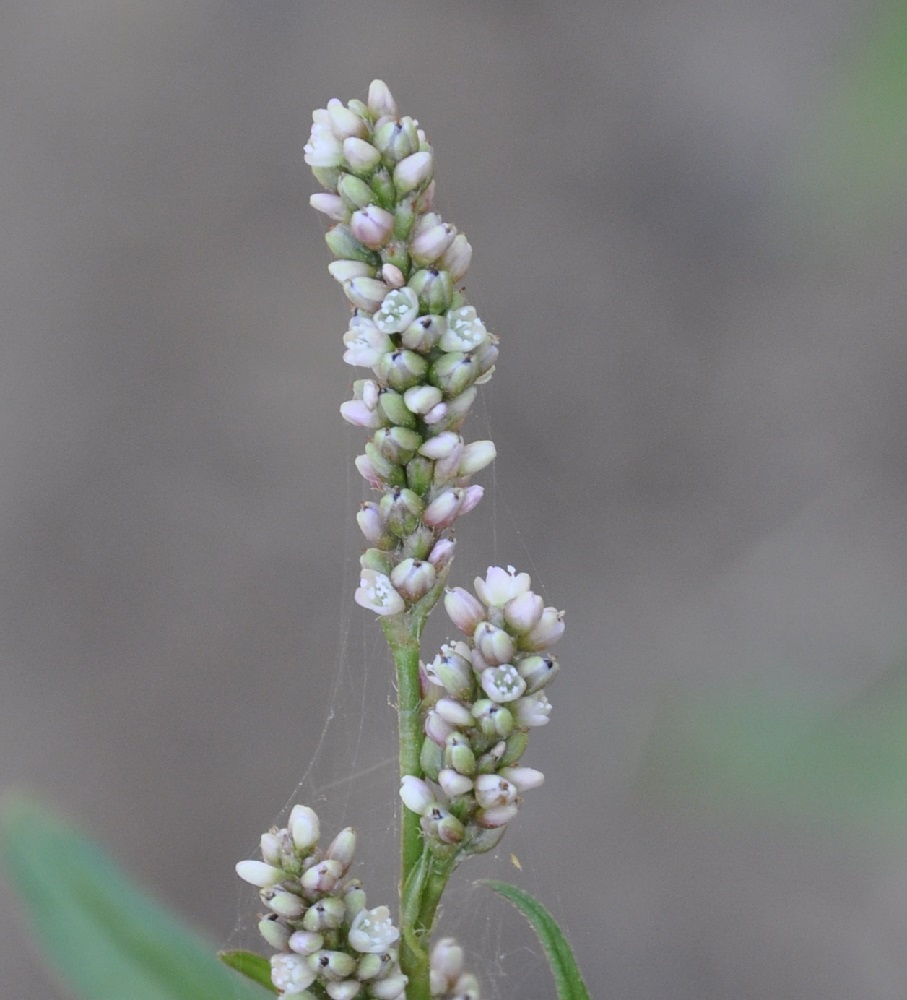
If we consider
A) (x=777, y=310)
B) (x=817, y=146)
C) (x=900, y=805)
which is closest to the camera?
(x=900, y=805)

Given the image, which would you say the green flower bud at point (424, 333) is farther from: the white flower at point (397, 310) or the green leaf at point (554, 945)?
the green leaf at point (554, 945)

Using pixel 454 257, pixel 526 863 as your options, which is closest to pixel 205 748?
pixel 526 863

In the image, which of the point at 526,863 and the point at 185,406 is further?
the point at 185,406

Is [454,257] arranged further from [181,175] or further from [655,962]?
[181,175]

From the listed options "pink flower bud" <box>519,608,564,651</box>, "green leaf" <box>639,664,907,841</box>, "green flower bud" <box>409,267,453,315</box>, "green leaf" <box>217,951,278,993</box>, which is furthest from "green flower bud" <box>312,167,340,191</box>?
"green leaf" <box>639,664,907,841</box>

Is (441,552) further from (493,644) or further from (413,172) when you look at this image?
(413,172)

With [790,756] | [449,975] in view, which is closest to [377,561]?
[449,975]
